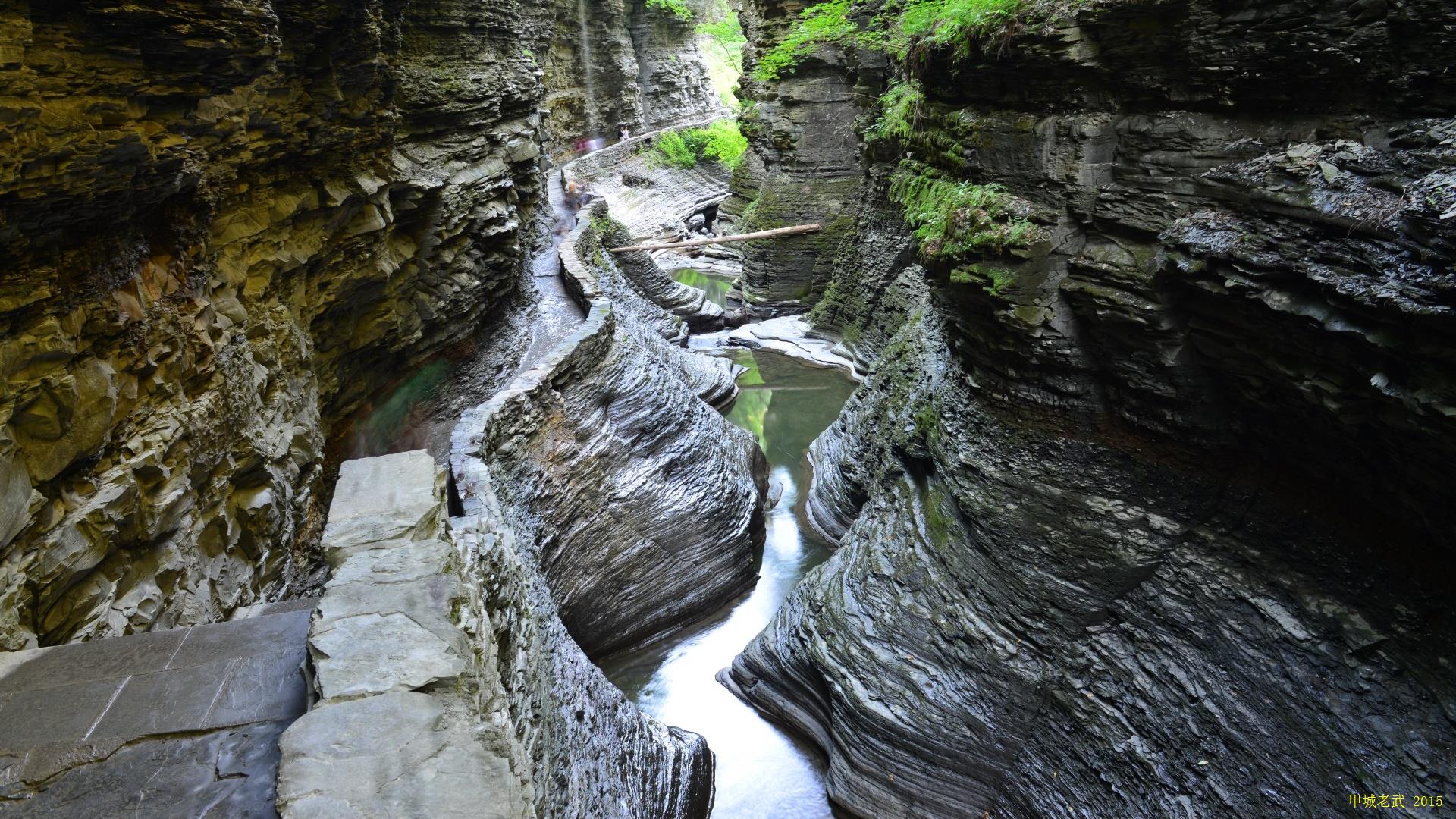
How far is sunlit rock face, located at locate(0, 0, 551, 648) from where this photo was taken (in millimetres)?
3625

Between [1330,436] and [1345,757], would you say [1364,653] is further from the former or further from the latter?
[1330,436]

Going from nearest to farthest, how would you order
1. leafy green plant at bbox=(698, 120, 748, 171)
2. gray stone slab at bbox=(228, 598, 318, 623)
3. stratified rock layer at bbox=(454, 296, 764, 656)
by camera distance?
1. gray stone slab at bbox=(228, 598, 318, 623)
2. stratified rock layer at bbox=(454, 296, 764, 656)
3. leafy green plant at bbox=(698, 120, 748, 171)

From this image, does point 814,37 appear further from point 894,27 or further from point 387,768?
point 387,768

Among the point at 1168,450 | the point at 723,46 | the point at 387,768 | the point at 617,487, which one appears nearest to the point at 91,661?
the point at 387,768

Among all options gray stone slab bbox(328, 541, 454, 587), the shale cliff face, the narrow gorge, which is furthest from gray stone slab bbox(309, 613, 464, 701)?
the shale cliff face

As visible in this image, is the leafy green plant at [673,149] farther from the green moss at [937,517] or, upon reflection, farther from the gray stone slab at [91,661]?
the gray stone slab at [91,661]

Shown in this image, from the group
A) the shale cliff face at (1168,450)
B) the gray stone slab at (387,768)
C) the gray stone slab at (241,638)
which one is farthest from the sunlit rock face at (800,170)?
the gray stone slab at (387,768)

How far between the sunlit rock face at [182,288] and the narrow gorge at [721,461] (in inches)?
1.2

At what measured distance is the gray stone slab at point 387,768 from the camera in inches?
105

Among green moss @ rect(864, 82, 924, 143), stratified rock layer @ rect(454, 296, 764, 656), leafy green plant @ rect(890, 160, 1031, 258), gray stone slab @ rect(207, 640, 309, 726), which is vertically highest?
green moss @ rect(864, 82, 924, 143)

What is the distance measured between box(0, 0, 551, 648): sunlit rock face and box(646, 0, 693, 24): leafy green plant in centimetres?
2616

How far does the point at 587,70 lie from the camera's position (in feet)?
96.8

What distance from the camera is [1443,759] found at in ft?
14.7

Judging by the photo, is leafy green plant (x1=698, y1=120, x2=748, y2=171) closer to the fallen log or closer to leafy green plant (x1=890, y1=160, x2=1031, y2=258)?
the fallen log
